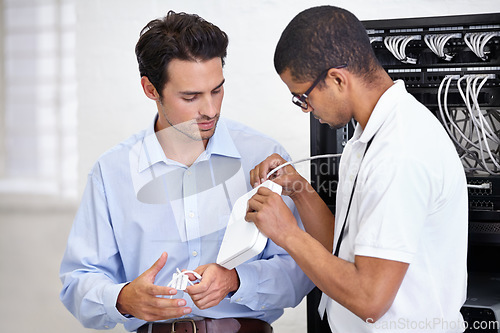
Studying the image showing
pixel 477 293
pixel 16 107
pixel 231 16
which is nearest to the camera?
pixel 477 293

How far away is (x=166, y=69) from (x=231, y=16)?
82cm

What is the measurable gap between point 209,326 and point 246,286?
0.52 ft

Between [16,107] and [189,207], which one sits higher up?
[16,107]

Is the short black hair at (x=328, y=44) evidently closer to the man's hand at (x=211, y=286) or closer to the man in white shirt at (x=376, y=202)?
the man in white shirt at (x=376, y=202)

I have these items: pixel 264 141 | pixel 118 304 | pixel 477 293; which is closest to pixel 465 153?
pixel 477 293

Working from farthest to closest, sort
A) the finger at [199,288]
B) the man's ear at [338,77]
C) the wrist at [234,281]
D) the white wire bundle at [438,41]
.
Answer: the white wire bundle at [438,41] → the wrist at [234,281] → the finger at [199,288] → the man's ear at [338,77]

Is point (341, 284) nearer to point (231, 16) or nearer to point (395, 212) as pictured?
point (395, 212)

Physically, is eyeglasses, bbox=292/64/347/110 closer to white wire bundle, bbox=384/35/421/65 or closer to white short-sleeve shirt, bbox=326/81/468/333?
white short-sleeve shirt, bbox=326/81/468/333

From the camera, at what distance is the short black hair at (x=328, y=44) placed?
102 cm

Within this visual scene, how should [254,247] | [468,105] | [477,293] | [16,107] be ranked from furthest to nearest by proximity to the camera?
1. [16,107]
2. [477,293]
3. [468,105]
4. [254,247]

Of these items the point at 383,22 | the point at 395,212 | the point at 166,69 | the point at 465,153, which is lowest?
the point at 395,212

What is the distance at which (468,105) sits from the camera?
1.39 metres

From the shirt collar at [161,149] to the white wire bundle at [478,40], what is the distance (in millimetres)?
665

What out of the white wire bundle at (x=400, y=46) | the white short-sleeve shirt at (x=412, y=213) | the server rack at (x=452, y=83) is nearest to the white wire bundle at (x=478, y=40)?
the server rack at (x=452, y=83)
